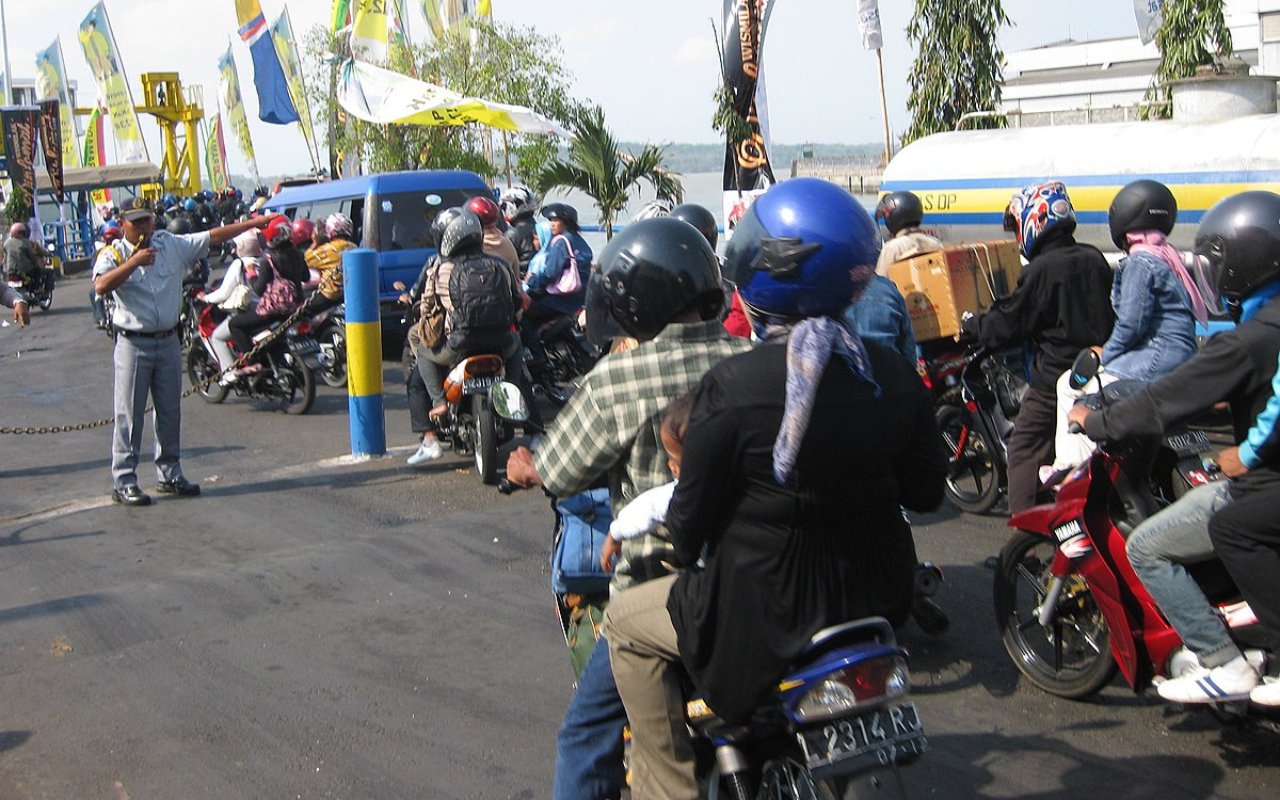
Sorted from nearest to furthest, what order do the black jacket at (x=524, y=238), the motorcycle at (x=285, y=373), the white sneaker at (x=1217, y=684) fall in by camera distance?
the white sneaker at (x=1217, y=684), the motorcycle at (x=285, y=373), the black jacket at (x=524, y=238)

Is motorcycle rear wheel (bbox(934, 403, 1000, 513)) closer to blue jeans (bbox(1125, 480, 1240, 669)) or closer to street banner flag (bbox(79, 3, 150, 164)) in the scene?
blue jeans (bbox(1125, 480, 1240, 669))

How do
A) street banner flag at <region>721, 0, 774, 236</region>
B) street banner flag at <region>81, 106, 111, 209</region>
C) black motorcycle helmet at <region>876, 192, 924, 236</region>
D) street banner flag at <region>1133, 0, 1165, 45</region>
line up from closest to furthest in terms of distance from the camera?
1. black motorcycle helmet at <region>876, 192, 924, 236</region>
2. street banner flag at <region>721, 0, 774, 236</region>
3. street banner flag at <region>1133, 0, 1165, 45</region>
4. street banner flag at <region>81, 106, 111, 209</region>

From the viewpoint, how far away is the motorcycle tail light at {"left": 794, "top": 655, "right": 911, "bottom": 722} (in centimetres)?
269

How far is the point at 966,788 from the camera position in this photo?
426 centimetres

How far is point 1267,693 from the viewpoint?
13.1ft

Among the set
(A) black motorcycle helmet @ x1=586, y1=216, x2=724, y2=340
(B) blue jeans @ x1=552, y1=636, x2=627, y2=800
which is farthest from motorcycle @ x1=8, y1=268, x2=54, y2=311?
(B) blue jeans @ x1=552, y1=636, x2=627, y2=800

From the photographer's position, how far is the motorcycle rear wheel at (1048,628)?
4777mm

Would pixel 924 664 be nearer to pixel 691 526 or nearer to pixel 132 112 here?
pixel 691 526

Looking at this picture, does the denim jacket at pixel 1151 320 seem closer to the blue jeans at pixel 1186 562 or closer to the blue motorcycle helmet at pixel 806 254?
the blue jeans at pixel 1186 562

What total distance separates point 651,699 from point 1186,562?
2.05 metres

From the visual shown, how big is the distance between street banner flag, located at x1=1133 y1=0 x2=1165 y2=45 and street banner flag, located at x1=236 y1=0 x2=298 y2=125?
2392 cm

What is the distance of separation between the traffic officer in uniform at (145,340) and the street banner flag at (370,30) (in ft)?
46.5

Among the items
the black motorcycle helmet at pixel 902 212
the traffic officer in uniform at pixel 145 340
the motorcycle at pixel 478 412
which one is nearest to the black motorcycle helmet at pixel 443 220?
the motorcycle at pixel 478 412

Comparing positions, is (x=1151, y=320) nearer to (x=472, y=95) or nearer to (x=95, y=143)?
(x=472, y=95)
